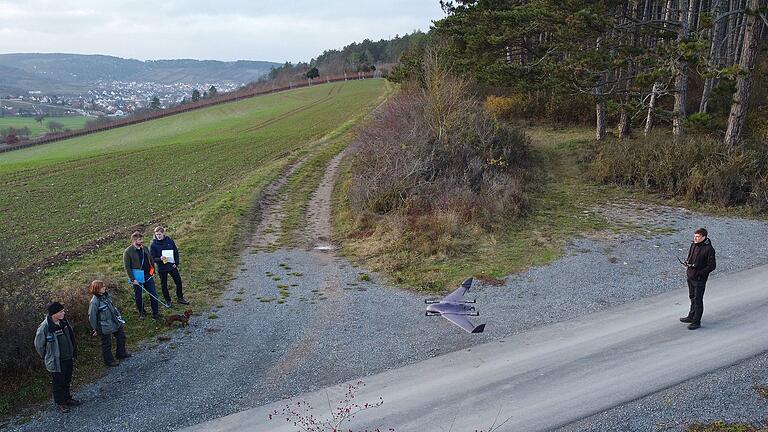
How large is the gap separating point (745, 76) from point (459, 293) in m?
14.7

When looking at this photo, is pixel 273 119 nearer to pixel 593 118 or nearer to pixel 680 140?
pixel 593 118

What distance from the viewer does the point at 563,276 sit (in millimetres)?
13258

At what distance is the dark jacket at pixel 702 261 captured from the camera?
379 inches

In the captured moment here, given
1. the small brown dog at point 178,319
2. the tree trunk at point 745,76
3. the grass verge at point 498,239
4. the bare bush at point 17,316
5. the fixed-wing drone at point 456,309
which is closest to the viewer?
the bare bush at point 17,316

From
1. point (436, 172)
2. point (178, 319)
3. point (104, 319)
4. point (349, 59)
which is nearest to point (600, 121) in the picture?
point (436, 172)

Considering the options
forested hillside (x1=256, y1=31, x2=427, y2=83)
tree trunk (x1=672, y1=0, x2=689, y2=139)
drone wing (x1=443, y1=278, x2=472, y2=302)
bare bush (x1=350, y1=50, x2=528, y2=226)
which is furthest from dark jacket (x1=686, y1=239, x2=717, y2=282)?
forested hillside (x1=256, y1=31, x2=427, y2=83)

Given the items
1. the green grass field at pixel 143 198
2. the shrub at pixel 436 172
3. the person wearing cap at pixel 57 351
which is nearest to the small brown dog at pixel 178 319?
the green grass field at pixel 143 198

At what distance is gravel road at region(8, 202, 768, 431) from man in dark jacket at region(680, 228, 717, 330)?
1.20 meters

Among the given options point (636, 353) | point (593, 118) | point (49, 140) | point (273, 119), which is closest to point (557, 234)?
point (636, 353)

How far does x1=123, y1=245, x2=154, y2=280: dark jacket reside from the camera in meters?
10.9

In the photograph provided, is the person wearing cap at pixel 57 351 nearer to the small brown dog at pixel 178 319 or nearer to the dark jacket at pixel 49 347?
the dark jacket at pixel 49 347

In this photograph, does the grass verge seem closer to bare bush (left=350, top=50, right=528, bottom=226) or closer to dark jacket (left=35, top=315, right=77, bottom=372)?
bare bush (left=350, top=50, right=528, bottom=226)

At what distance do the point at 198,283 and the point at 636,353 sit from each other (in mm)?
10310

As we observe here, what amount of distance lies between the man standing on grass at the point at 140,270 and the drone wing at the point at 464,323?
6.22 metres
